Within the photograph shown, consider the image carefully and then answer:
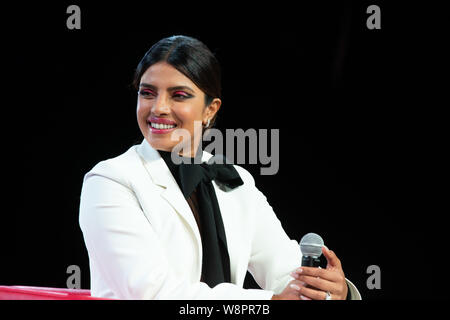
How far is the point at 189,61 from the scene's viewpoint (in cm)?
204

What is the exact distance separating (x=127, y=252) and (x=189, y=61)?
0.70 m

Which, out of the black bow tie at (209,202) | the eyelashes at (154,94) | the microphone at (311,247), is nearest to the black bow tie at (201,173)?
the black bow tie at (209,202)

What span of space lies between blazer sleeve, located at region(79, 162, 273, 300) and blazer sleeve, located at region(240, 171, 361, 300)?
0.39m

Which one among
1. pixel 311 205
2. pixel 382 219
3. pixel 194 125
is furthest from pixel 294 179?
pixel 194 125

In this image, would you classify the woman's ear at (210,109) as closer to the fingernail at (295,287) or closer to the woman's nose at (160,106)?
the woman's nose at (160,106)

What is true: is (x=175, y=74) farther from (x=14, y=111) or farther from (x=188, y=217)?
(x=14, y=111)

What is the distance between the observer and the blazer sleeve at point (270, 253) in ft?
7.07

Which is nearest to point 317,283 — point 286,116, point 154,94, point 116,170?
point 116,170

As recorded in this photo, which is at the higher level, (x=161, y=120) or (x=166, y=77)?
(x=166, y=77)

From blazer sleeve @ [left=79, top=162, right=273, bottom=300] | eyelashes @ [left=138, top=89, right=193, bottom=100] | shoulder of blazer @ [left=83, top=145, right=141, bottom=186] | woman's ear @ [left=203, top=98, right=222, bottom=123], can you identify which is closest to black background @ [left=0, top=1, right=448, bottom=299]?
woman's ear @ [left=203, top=98, right=222, bottom=123]

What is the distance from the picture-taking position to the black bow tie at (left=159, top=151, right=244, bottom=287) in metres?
1.96

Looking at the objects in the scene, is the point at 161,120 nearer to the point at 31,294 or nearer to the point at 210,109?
the point at 210,109

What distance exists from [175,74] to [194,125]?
0.20 meters

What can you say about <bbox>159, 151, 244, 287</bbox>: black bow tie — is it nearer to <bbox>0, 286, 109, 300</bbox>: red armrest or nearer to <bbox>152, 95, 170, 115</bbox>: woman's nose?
<bbox>152, 95, 170, 115</bbox>: woman's nose
